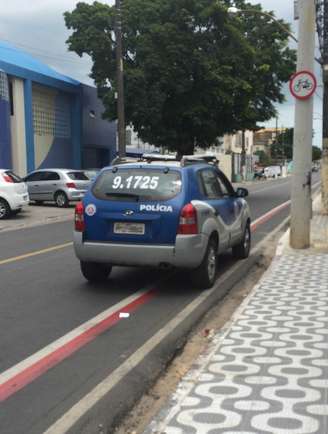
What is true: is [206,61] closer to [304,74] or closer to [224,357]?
[304,74]

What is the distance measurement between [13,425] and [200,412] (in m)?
1.24

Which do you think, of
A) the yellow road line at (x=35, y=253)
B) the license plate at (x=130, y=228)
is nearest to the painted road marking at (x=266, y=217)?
the yellow road line at (x=35, y=253)

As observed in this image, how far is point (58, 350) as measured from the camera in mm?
5223

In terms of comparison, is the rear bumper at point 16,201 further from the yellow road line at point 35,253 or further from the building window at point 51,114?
the building window at point 51,114

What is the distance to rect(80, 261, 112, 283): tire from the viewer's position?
26.3 ft

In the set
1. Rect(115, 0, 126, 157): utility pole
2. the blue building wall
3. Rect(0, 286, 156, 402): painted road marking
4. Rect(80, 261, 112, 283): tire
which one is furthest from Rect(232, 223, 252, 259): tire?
the blue building wall

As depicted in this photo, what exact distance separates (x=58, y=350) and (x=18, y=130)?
2288cm

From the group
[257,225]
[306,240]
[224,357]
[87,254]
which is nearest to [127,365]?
[224,357]

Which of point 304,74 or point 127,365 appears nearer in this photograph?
point 127,365

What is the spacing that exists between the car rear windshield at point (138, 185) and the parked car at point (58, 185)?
49.2ft

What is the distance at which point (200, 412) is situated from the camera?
12.5 ft

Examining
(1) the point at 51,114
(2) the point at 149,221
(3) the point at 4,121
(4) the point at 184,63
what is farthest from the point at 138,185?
(1) the point at 51,114

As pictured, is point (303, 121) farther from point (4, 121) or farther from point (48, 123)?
point (48, 123)

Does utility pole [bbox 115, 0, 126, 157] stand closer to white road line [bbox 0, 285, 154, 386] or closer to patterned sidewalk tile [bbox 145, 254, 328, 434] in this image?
white road line [bbox 0, 285, 154, 386]
